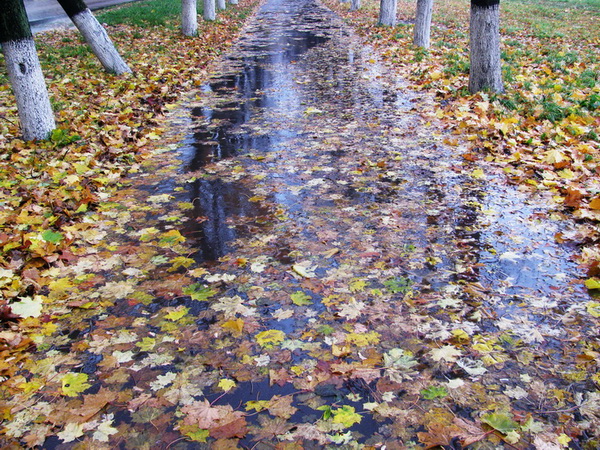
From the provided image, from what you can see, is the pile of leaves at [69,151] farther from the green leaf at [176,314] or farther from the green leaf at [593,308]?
the green leaf at [593,308]

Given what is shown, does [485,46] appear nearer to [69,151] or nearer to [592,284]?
[592,284]

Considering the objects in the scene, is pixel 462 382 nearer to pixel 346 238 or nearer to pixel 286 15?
pixel 346 238

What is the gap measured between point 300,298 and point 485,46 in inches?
237

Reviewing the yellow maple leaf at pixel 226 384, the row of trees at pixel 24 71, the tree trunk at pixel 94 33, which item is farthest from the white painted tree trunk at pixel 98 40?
the yellow maple leaf at pixel 226 384

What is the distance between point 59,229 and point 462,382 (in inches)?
130

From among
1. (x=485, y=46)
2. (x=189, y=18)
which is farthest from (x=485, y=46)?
(x=189, y=18)

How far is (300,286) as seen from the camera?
10.7 ft

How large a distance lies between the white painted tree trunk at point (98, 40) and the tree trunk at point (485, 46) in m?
6.67

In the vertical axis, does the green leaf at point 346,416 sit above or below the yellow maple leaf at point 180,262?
below

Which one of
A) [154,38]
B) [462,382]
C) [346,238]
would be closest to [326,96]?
[346,238]

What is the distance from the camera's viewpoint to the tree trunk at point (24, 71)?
5.61 metres

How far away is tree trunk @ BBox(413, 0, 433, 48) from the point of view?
38.2ft

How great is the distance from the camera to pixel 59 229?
12.9ft

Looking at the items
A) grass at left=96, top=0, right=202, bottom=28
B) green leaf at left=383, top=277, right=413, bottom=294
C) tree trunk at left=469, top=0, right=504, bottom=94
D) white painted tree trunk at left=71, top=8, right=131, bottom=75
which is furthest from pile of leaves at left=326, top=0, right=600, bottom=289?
grass at left=96, top=0, right=202, bottom=28
